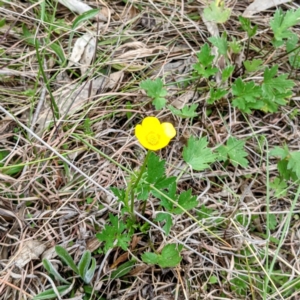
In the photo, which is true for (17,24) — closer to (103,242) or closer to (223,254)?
(103,242)

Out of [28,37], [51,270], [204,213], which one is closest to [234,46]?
[204,213]

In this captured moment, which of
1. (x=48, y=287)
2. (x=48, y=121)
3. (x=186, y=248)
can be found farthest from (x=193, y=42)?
(x=48, y=287)

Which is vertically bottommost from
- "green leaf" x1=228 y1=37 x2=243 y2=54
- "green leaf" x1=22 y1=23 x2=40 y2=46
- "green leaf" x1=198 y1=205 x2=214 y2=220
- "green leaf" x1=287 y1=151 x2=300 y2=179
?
"green leaf" x1=198 y1=205 x2=214 y2=220

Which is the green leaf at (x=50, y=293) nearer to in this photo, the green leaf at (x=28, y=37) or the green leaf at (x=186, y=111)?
the green leaf at (x=186, y=111)

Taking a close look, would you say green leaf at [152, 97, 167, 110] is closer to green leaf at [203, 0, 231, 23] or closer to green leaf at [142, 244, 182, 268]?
green leaf at [203, 0, 231, 23]

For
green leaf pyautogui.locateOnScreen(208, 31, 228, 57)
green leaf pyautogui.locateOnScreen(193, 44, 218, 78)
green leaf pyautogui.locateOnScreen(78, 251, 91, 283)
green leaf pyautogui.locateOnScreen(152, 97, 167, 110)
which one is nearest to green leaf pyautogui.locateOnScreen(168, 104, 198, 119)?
green leaf pyautogui.locateOnScreen(152, 97, 167, 110)

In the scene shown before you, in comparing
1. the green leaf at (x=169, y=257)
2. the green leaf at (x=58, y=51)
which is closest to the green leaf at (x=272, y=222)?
the green leaf at (x=169, y=257)
